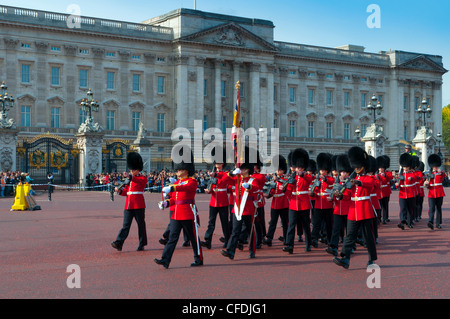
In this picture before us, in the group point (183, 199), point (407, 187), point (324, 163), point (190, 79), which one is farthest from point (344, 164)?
point (190, 79)

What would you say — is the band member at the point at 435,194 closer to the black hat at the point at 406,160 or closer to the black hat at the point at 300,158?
the black hat at the point at 406,160

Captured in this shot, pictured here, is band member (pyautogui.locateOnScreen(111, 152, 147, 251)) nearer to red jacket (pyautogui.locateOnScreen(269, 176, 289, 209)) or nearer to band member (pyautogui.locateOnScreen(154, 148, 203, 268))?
band member (pyautogui.locateOnScreen(154, 148, 203, 268))

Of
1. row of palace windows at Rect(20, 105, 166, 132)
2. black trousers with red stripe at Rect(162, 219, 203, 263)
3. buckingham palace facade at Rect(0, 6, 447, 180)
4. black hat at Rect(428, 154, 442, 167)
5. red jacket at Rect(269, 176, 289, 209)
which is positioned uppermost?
buckingham palace facade at Rect(0, 6, 447, 180)

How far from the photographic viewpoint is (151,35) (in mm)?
54562

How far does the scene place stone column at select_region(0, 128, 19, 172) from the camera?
102ft

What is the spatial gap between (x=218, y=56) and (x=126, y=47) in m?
8.37

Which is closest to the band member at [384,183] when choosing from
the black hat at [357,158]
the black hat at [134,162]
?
the black hat at [357,158]

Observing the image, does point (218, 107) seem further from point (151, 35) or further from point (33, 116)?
point (33, 116)

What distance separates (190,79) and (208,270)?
46.6 meters

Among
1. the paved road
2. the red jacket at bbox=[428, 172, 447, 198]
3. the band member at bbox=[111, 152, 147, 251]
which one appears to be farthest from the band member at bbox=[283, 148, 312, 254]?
the red jacket at bbox=[428, 172, 447, 198]

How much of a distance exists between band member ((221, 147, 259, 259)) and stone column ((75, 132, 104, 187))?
22.1 metres

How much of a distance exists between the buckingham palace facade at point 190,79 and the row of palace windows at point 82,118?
0.08 metres

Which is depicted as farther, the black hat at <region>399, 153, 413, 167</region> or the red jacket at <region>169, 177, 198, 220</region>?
the black hat at <region>399, 153, 413, 167</region>

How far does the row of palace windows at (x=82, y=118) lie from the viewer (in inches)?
1949
